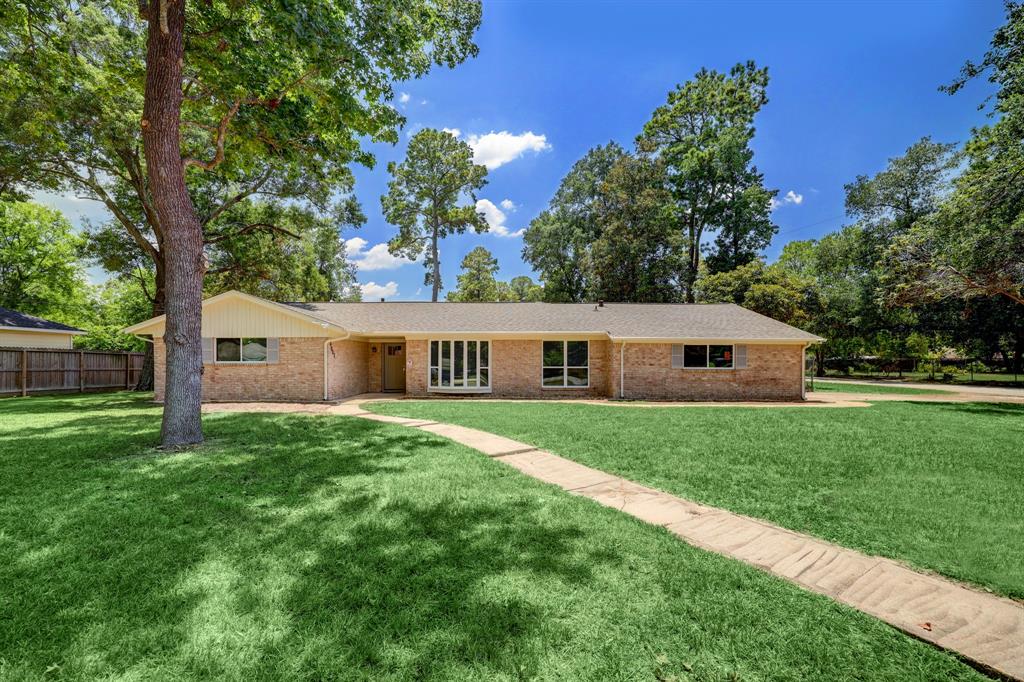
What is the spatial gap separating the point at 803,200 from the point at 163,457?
4539 cm

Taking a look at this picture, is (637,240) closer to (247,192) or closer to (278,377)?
(247,192)

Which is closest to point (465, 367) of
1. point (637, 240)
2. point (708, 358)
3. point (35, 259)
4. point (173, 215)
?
point (708, 358)

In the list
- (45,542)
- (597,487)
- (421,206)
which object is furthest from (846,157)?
(45,542)

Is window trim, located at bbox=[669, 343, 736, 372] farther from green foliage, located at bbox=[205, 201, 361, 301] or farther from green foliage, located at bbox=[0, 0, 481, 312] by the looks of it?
green foliage, located at bbox=[205, 201, 361, 301]

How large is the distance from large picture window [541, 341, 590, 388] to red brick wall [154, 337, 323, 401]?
8.05 meters

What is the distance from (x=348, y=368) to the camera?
15875mm

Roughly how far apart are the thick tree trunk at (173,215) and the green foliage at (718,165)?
2945cm

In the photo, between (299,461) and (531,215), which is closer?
(299,461)

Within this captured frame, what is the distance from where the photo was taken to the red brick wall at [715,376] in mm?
15578

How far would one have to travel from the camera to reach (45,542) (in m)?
3.60

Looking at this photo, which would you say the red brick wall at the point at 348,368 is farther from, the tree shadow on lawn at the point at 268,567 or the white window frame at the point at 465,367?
the tree shadow on lawn at the point at 268,567

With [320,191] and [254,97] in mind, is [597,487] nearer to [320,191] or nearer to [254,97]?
[254,97]

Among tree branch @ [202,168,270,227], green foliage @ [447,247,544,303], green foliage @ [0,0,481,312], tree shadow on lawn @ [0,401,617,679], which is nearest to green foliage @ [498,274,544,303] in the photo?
green foliage @ [447,247,544,303]

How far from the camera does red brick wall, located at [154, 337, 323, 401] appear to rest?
14.2 metres
